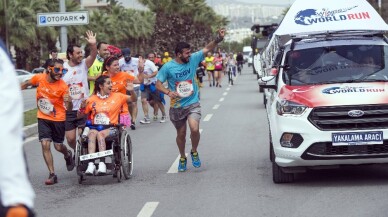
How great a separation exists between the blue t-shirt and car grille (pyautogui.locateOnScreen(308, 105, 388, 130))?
232 centimetres

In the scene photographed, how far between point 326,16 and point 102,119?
3.37 metres

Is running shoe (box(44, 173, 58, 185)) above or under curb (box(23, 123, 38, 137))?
above

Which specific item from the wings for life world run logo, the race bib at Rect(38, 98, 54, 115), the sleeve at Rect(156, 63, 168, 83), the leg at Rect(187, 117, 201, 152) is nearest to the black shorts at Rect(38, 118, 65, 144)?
the race bib at Rect(38, 98, 54, 115)

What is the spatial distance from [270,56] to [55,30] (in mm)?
43761

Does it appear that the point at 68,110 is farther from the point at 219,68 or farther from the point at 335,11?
the point at 219,68

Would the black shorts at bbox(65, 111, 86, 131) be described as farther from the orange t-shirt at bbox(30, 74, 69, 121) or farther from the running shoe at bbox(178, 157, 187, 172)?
the running shoe at bbox(178, 157, 187, 172)

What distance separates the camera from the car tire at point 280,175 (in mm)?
9984

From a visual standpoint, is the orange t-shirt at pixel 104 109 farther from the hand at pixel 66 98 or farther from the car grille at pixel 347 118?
the car grille at pixel 347 118

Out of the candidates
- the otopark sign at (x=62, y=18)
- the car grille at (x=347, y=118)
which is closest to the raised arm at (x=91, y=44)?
the car grille at (x=347, y=118)

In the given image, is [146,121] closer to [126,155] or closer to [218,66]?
[126,155]

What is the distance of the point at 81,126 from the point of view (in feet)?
38.2

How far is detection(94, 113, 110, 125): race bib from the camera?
10.7 m

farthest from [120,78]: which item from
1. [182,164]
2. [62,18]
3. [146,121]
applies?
[62,18]

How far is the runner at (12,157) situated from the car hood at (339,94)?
22.1 feet
